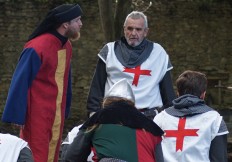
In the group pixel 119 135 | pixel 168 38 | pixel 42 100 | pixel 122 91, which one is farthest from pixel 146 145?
pixel 168 38

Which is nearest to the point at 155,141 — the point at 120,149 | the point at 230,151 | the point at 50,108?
the point at 120,149

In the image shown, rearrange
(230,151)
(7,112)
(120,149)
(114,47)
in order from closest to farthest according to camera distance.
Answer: (120,149)
(7,112)
(114,47)
(230,151)

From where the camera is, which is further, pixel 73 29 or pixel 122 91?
pixel 73 29

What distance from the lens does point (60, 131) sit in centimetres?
466

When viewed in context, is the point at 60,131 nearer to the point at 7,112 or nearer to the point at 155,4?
the point at 7,112

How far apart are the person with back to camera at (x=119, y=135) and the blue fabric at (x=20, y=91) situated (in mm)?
830

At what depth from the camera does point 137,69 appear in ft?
14.8

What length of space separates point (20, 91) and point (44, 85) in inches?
8.8

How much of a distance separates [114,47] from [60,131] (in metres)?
0.74

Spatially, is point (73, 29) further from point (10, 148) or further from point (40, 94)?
point (10, 148)

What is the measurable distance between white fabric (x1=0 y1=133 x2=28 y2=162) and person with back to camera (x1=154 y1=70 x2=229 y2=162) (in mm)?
1040

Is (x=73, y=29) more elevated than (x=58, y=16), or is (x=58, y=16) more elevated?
(x=58, y=16)

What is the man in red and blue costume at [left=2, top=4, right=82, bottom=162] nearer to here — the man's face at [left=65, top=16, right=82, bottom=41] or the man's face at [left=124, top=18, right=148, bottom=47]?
the man's face at [left=65, top=16, right=82, bottom=41]

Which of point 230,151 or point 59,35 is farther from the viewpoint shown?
point 230,151
